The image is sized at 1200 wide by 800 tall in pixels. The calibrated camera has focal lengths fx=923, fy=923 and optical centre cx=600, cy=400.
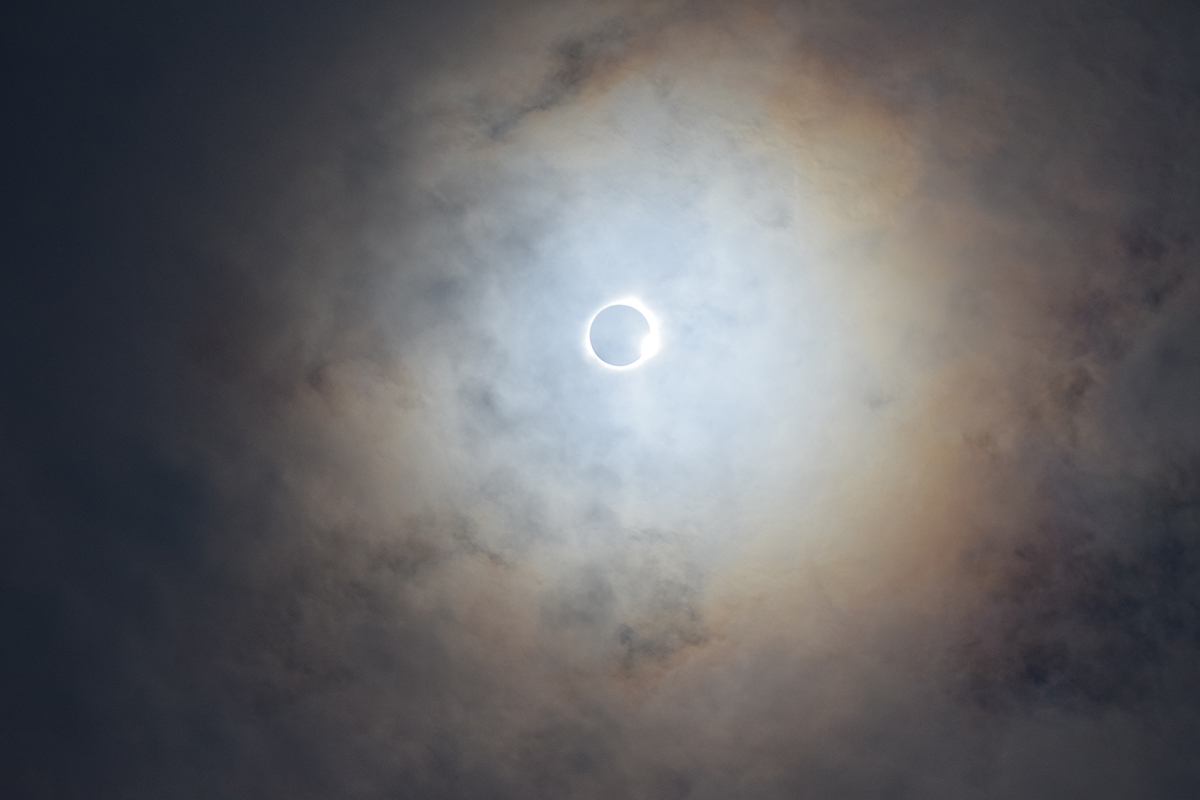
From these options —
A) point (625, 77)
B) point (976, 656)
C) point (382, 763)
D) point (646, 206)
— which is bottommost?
point (382, 763)

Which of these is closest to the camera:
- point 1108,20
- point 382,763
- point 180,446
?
point 1108,20

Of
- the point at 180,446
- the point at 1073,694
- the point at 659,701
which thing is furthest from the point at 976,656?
the point at 180,446

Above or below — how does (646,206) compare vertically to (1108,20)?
below

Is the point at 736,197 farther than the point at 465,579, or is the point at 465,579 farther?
the point at 465,579

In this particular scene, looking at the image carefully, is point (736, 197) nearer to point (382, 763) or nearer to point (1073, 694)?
point (1073, 694)
